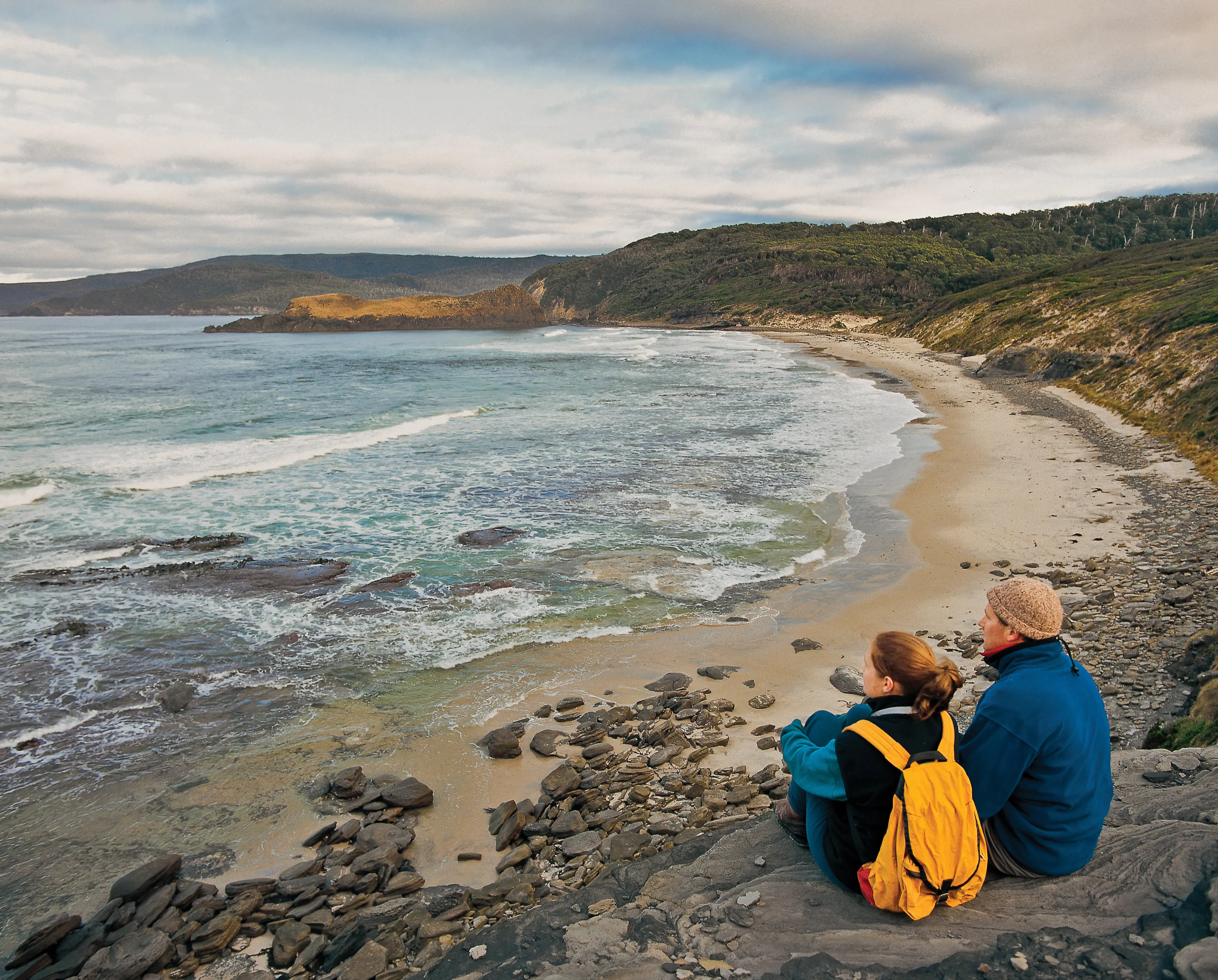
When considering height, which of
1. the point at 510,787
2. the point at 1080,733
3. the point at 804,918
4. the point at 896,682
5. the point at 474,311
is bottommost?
the point at 510,787

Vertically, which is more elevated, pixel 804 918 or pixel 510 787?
pixel 804 918

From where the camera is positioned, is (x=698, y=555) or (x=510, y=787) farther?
(x=698, y=555)

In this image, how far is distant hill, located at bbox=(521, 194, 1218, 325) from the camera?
10688 centimetres

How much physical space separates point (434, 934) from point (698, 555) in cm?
862

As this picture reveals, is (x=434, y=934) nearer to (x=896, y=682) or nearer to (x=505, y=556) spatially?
(x=896, y=682)

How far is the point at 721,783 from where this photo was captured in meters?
6.03

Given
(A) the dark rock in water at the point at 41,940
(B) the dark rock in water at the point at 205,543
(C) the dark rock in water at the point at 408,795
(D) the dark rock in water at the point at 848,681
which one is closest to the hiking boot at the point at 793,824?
(C) the dark rock in water at the point at 408,795

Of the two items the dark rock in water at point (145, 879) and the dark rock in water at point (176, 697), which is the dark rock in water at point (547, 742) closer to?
the dark rock in water at point (145, 879)

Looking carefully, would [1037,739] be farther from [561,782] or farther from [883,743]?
[561,782]

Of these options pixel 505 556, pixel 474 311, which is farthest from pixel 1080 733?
pixel 474 311

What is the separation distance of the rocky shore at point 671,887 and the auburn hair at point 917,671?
106cm

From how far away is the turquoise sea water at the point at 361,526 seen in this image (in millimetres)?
8711

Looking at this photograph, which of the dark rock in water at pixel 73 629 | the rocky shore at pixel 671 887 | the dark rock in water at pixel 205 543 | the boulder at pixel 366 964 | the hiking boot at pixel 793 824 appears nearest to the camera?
the rocky shore at pixel 671 887

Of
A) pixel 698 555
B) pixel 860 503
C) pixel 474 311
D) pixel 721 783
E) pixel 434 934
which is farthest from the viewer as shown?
pixel 474 311
